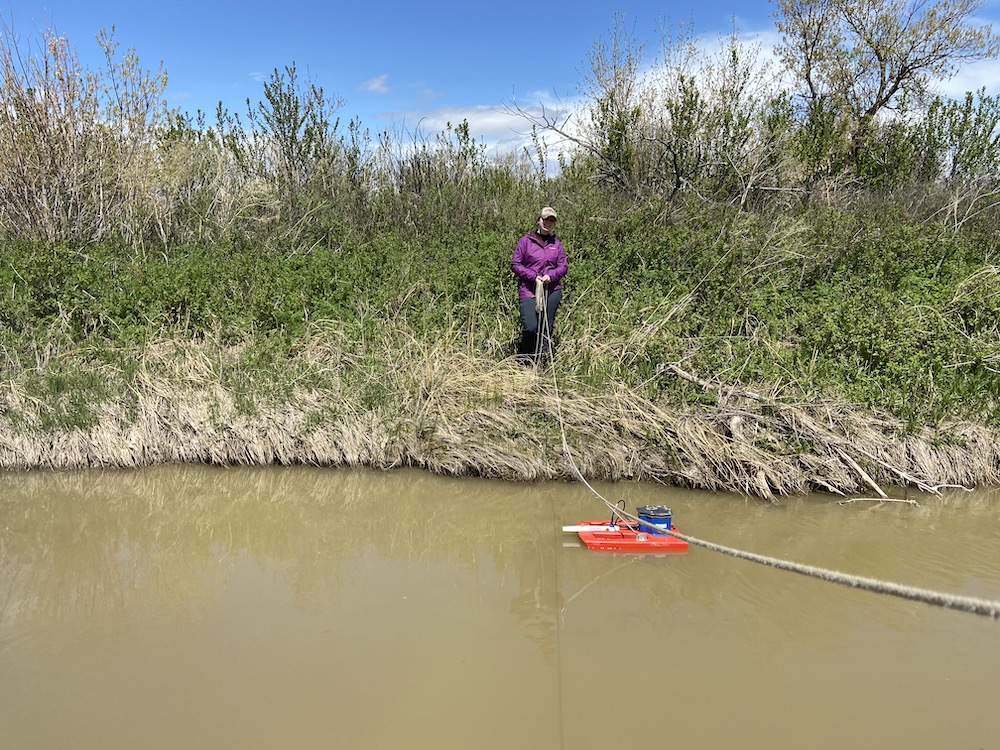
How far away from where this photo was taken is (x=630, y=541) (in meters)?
4.60

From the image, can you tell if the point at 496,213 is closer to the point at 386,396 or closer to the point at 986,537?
the point at 386,396

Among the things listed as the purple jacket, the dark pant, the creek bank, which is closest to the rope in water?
the creek bank

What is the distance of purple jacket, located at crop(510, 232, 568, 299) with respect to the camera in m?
6.53

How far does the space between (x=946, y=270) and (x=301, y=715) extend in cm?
785

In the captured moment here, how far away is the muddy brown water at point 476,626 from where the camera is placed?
3.02 meters

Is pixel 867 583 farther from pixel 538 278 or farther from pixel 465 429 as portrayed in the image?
pixel 538 278

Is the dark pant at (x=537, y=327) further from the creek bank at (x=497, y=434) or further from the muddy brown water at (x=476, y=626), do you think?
the muddy brown water at (x=476, y=626)

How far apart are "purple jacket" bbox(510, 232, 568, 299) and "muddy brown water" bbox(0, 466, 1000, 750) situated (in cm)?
210

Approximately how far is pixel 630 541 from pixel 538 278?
2758 millimetres

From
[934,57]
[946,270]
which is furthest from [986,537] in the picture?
[934,57]

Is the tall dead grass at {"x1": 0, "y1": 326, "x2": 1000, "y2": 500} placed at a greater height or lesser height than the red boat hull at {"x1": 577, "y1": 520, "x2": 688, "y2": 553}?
greater

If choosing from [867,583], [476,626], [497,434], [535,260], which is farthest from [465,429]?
[867,583]

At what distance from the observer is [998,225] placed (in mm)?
9438

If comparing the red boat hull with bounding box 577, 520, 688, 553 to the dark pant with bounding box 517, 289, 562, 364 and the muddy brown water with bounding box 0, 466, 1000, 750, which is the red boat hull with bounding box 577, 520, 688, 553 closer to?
the muddy brown water with bounding box 0, 466, 1000, 750
